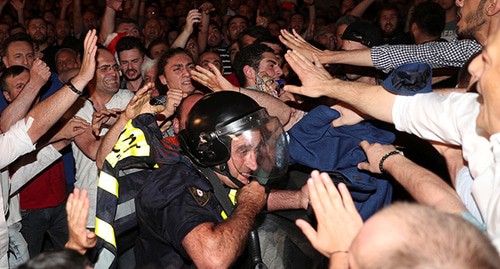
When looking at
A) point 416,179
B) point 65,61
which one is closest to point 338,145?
point 416,179

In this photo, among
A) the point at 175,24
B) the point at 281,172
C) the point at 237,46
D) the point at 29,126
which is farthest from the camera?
the point at 175,24

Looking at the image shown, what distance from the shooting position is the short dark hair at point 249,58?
4293mm

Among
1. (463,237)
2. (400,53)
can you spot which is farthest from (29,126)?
(463,237)

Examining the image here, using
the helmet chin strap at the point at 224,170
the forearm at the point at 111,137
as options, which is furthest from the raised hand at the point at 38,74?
the helmet chin strap at the point at 224,170

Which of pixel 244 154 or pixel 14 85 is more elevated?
pixel 244 154

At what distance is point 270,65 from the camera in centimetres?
437

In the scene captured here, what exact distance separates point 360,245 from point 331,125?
4.69 feet

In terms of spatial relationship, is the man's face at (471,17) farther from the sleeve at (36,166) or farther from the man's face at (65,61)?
the man's face at (65,61)

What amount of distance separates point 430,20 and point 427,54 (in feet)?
5.52

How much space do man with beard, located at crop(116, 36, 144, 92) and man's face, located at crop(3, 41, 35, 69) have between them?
0.95m

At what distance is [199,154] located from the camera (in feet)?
8.59

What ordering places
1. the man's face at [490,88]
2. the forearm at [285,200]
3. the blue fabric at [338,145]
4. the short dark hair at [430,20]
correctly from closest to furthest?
the man's face at [490,88] < the blue fabric at [338,145] < the forearm at [285,200] < the short dark hair at [430,20]

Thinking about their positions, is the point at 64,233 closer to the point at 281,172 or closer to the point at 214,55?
the point at 214,55

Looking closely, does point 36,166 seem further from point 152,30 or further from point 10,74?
point 152,30
